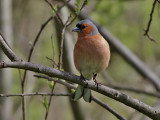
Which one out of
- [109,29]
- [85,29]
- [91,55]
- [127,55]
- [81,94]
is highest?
[85,29]

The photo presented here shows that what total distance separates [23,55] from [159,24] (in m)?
3.54

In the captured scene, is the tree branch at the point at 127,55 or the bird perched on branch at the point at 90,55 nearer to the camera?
the bird perched on branch at the point at 90,55

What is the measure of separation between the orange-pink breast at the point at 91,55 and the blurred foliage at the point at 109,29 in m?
1.81

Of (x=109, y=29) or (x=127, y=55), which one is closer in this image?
(x=127, y=55)

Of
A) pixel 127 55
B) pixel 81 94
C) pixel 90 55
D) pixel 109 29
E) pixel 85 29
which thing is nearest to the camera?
pixel 81 94

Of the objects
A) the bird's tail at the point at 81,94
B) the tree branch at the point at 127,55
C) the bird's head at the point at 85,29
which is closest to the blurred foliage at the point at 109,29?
the tree branch at the point at 127,55

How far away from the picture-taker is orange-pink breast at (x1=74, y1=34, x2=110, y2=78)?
162 inches

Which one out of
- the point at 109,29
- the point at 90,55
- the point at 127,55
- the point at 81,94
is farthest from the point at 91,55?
the point at 109,29

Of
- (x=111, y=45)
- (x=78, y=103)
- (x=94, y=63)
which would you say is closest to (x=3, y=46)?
(x=94, y=63)

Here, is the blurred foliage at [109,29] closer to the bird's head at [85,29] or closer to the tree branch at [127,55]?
the tree branch at [127,55]

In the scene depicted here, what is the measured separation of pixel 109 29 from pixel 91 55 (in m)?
3.31

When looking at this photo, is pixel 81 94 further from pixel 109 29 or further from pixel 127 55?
pixel 109 29

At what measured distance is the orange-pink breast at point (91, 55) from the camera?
13.5 ft

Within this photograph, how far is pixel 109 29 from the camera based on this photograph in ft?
24.0
